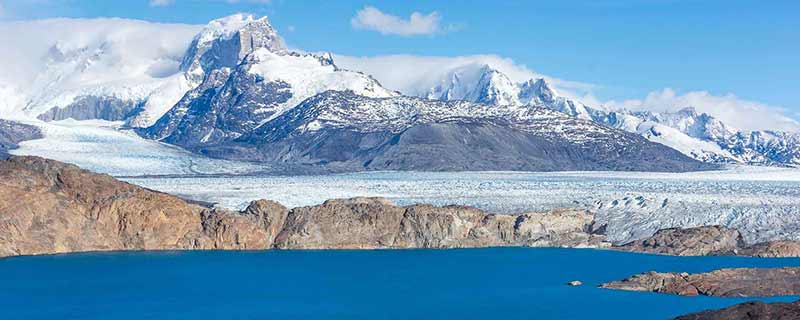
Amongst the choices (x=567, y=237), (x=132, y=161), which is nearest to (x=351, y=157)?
(x=132, y=161)

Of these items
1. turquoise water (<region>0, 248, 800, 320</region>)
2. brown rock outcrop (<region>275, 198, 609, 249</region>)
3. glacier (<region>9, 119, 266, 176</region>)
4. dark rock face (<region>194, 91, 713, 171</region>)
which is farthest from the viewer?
dark rock face (<region>194, 91, 713, 171</region>)

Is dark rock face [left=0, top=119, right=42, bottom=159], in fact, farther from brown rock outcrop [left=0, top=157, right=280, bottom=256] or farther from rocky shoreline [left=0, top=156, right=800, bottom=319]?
rocky shoreline [left=0, top=156, right=800, bottom=319]

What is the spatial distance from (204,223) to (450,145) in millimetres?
103699

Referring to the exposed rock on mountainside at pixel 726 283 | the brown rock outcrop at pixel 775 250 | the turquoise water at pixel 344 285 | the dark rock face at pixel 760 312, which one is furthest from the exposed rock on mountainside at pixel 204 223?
the dark rock face at pixel 760 312

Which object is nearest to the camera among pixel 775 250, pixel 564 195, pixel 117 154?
pixel 775 250

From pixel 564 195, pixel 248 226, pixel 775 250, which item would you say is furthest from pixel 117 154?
pixel 775 250

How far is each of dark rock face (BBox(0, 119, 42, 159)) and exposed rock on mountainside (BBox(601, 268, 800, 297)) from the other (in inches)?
4891

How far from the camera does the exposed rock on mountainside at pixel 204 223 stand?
64438mm

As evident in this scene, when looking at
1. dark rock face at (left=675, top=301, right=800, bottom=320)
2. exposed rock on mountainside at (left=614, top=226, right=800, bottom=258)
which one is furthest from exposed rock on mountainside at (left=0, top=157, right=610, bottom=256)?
dark rock face at (left=675, top=301, right=800, bottom=320)

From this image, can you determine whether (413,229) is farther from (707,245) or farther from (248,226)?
(707,245)

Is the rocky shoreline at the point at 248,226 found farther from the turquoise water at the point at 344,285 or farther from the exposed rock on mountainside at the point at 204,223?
the turquoise water at the point at 344,285

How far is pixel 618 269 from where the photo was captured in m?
60.2

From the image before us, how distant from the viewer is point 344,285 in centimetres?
5528

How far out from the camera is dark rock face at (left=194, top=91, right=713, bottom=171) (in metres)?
167
